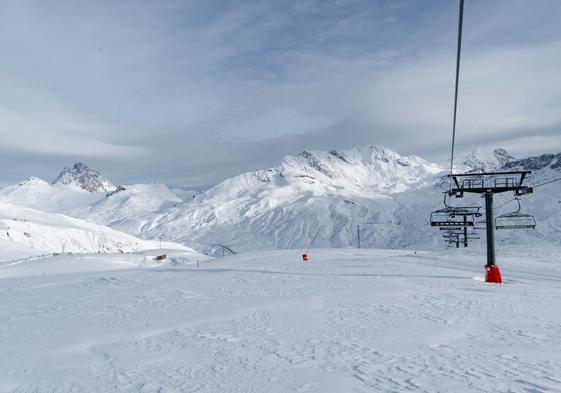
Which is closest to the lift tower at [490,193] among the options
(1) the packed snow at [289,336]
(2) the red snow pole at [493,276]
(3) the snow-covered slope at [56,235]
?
(2) the red snow pole at [493,276]

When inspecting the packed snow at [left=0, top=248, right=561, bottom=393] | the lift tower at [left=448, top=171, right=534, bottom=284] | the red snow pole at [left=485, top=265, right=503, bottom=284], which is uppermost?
the lift tower at [left=448, top=171, right=534, bottom=284]

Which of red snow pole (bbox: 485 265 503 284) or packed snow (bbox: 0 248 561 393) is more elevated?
red snow pole (bbox: 485 265 503 284)

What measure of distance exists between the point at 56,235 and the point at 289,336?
426 ft

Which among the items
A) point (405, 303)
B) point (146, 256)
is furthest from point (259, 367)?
point (146, 256)

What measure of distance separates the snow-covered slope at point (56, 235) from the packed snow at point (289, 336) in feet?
330

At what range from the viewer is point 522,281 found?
2048 centimetres

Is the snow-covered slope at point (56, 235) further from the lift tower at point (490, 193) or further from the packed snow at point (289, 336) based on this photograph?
the lift tower at point (490, 193)

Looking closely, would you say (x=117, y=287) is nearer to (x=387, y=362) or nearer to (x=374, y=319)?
(x=374, y=319)

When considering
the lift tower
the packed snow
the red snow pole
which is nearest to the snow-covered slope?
the packed snow

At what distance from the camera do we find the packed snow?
7738mm

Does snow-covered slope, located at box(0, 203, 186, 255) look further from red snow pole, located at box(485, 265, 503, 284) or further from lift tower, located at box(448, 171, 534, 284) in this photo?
red snow pole, located at box(485, 265, 503, 284)

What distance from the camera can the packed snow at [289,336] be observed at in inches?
305

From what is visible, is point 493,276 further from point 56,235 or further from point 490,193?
point 56,235

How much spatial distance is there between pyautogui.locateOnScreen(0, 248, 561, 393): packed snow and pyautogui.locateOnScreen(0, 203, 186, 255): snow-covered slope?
10055 cm
